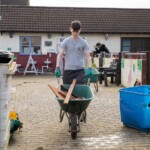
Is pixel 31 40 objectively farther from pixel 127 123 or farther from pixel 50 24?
pixel 127 123

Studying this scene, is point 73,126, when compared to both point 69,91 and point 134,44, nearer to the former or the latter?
point 69,91

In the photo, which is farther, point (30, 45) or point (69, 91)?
point (30, 45)

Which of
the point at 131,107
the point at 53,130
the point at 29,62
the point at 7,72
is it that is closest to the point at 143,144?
the point at 131,107

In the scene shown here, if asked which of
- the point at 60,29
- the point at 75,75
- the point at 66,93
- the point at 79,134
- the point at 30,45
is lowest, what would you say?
the point at 79,134

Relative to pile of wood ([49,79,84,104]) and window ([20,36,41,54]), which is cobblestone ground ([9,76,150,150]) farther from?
window ([20,36,41,54])

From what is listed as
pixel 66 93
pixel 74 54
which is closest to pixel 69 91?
pixel 66 93

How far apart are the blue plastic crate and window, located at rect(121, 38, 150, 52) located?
20.0m

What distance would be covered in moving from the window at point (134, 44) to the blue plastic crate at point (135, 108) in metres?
20.0

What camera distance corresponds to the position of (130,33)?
26.8m

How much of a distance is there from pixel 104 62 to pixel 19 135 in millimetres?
12959

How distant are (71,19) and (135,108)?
21253mm

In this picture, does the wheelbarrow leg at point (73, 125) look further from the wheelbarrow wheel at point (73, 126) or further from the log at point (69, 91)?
the log at point (69, 91)

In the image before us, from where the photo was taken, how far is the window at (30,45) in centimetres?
2608

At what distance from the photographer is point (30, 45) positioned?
85.4 feet
